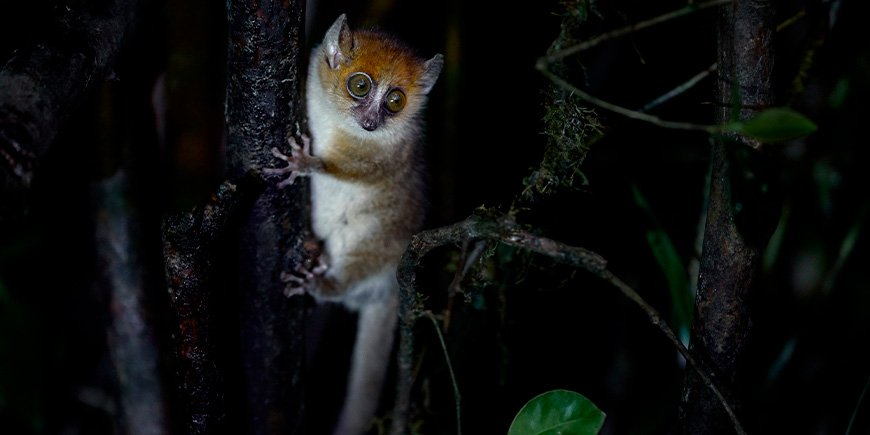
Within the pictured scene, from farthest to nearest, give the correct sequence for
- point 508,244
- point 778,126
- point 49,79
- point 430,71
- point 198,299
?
point 430,71 → point 198,299 → point 508,244 → point 49,79 → point 778,126

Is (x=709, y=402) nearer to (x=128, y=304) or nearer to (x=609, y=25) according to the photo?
(x=609, y=25)

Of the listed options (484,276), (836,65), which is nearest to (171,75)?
(484,276)

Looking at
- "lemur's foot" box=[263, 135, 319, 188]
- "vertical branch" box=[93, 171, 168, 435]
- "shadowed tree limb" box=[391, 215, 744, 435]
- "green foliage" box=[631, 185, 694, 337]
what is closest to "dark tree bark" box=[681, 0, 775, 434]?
"shadowed tree limb" box=[391, 215, 744, 435]

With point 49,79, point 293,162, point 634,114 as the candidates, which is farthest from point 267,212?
point 634,114

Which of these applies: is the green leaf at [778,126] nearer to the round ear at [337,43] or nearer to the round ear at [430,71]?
the round ear at [430,71]

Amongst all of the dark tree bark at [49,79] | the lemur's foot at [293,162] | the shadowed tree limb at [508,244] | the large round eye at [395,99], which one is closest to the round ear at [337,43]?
the large round eye at [395,99]

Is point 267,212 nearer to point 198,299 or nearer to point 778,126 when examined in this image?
point 198,299
